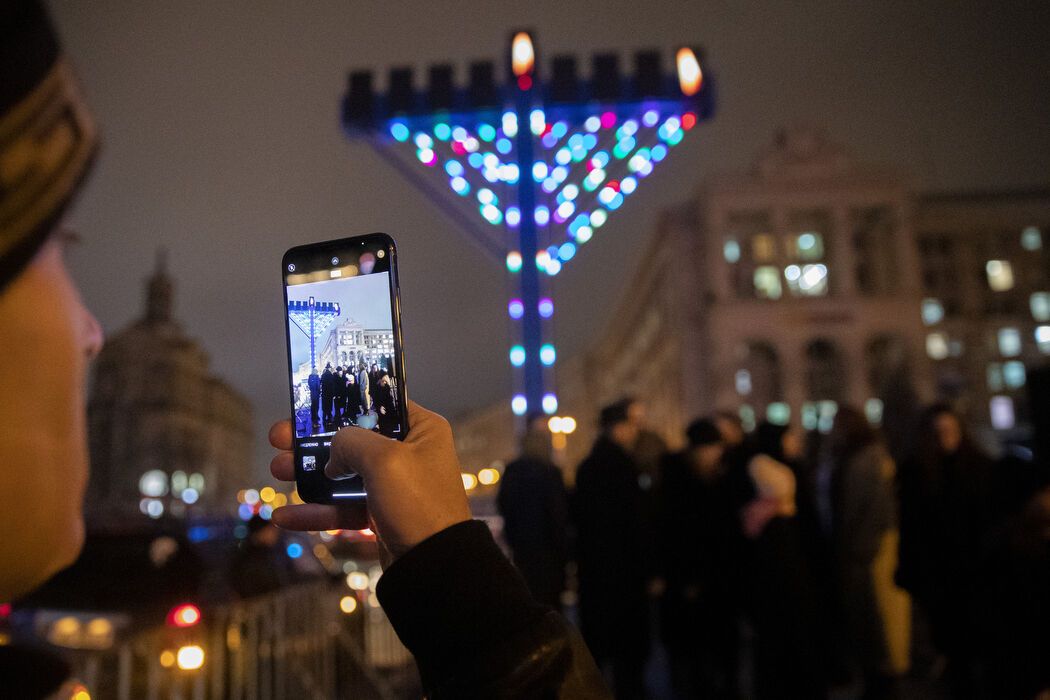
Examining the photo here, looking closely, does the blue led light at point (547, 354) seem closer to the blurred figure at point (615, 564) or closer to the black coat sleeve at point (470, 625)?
the blurred figure at point (615, 564)

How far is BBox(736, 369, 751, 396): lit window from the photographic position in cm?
5181

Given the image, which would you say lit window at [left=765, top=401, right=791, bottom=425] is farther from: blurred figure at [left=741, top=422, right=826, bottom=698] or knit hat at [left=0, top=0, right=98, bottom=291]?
knit hat at [left=0, top=0, right=98, bottom=291]

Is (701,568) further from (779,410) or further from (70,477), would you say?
(779,410)

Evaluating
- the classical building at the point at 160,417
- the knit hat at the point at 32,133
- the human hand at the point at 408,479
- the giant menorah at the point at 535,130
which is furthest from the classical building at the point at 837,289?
the knit hat at the point at 32,133

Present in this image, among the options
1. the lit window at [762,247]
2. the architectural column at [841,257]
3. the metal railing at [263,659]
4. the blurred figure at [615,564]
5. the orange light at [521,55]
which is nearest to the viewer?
the metal railing at [263,659]

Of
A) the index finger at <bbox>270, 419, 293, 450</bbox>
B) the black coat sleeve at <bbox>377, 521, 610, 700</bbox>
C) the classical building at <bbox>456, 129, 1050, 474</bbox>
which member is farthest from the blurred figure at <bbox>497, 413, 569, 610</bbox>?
the classical building at <bbox>456, 129, 1050, 474</bbox>

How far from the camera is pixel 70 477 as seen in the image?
63cm

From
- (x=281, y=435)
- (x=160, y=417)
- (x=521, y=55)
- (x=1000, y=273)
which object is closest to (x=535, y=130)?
(x=521, y=55)

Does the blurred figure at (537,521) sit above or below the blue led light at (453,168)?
below

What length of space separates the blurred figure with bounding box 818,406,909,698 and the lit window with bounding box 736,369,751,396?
1837 inches

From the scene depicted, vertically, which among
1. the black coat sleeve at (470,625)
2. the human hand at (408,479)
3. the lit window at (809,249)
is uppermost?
the lit window at (809,249)

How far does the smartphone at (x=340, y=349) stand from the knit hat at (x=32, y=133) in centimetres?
67

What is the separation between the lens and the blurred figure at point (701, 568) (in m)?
5.84

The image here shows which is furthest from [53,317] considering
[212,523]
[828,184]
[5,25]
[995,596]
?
[828,184]
